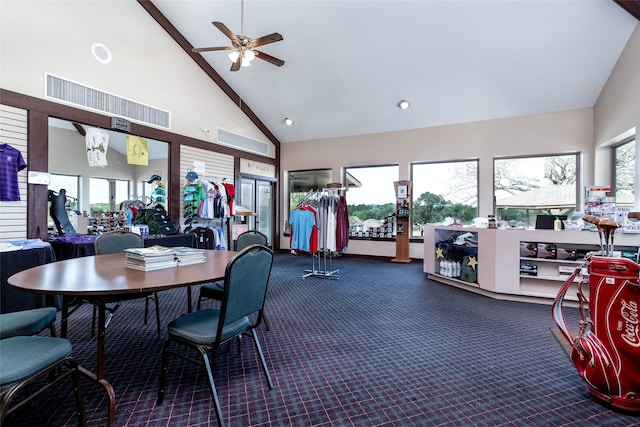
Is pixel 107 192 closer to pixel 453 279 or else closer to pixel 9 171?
pixel 9 171

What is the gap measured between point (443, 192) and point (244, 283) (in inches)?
245

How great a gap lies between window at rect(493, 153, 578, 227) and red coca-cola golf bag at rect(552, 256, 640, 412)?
3872 millimetres

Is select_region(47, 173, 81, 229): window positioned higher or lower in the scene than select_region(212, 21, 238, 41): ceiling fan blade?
lower

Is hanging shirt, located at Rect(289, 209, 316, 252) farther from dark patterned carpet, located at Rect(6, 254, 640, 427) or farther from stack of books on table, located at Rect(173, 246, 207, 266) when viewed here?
stack of books on table, located at Rect(173, 246, 207, 266)

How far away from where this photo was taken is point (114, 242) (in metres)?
3.09

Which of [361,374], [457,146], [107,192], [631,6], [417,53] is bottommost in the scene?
[361,374]

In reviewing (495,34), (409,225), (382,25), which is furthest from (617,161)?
(382,25)

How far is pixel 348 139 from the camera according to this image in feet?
25.7

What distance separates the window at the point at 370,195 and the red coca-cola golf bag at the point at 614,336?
552 cm

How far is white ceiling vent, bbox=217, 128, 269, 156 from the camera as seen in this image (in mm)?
6906

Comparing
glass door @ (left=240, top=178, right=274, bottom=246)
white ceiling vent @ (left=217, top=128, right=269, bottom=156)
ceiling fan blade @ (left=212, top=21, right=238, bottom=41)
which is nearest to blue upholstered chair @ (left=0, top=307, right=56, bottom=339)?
ceiling fan blade @ (left=212, top=21, right=238, bottom=41)

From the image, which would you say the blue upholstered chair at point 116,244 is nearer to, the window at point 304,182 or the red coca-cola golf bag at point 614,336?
the red coca-cola golf bag at point 614,336

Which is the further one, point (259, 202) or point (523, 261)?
point (259, 202)

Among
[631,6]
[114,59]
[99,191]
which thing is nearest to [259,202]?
[99,191]
